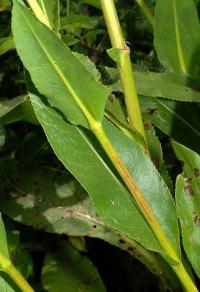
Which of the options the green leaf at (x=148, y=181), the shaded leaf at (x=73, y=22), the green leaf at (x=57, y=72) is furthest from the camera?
the shaded leaf at (x=73, y=22)

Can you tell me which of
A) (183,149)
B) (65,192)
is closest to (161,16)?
(183,149)

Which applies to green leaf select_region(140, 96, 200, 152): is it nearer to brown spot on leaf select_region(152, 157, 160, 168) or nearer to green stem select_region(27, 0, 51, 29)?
brown spot on leaf select_region(152, 157, 160, 168)

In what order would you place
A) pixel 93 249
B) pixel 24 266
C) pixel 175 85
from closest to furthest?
pixel 175 85
pixel 24 266
pixel 93 249

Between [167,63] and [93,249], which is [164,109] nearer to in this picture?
[167,63]

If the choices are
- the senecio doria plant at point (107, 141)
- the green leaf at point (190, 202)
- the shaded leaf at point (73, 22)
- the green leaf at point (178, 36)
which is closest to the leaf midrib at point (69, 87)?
the senecio doria plant at point (107, 141)

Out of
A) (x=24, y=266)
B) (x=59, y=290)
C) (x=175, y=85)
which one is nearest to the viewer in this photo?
(x=175, y=85)

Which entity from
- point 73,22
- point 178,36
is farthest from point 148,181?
point 73,22

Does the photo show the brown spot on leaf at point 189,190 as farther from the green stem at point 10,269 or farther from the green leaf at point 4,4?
the green leaf at point 4,4
